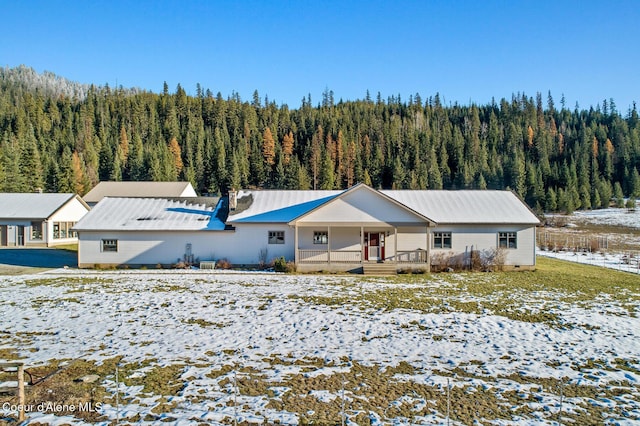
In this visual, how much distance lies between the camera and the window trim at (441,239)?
27.4 m

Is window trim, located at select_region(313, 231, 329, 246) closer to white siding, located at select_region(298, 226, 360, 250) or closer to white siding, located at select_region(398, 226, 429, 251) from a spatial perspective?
white siding, located at select_region(298, 226, 360, 250)

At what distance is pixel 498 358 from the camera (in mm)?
10531

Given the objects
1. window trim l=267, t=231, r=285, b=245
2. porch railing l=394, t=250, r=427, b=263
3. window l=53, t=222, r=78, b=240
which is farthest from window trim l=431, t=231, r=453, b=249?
window l=53, t=222, r=78, b=240

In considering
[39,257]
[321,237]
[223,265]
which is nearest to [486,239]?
[321,237]

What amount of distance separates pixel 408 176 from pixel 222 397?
3419 inches

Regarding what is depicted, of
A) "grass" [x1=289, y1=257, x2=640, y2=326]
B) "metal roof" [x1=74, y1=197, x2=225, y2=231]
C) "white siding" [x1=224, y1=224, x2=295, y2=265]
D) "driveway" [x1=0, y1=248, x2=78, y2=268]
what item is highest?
"metal roof" [x1=74, y1=197, x2=225, y2=231]

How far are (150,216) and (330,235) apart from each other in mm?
11874

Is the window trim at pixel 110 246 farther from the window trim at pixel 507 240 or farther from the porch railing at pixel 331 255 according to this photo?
the window trim at pixel 507 240

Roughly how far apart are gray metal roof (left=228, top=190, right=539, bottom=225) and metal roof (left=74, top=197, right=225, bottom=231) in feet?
6.75

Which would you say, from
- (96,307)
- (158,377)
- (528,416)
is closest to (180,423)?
(158,377)

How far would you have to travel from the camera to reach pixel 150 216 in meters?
28.0

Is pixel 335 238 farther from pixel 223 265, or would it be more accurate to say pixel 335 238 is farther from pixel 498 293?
pixel 498 293

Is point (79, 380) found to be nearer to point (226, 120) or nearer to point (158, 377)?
point (158, 377)

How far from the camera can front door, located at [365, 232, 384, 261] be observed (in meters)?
27.6
